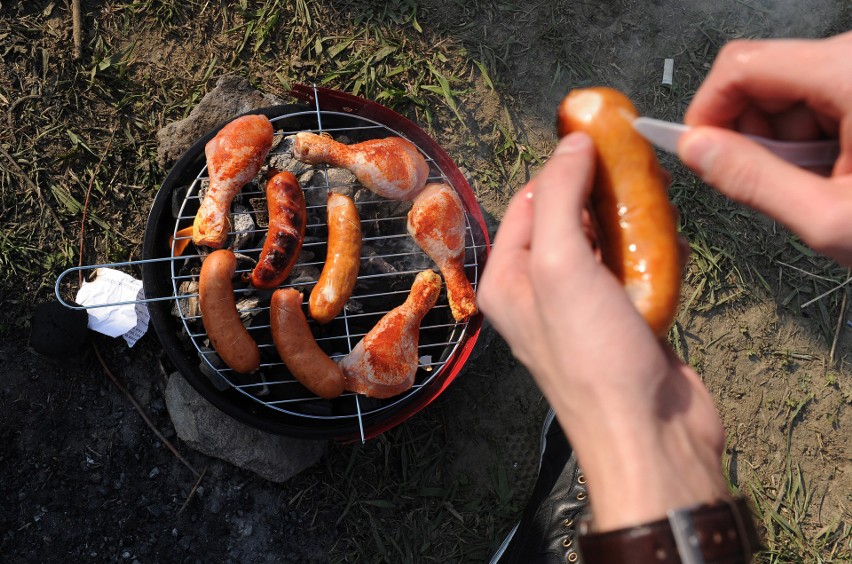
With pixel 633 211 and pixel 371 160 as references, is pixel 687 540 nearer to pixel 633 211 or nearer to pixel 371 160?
pixel 633 211

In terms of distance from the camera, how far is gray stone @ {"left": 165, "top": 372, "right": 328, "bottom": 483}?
3.74 meters

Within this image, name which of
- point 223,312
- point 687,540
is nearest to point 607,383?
point 687,540

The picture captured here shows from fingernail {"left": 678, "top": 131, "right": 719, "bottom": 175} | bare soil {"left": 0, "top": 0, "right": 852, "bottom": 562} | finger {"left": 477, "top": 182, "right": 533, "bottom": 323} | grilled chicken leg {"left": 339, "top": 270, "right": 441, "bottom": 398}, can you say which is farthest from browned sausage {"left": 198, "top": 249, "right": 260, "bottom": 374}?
fingernail {"left": 678, "top": 131, "right": 719, "bottom": 175}

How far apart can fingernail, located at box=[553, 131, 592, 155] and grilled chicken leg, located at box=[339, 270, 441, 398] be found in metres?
1.41

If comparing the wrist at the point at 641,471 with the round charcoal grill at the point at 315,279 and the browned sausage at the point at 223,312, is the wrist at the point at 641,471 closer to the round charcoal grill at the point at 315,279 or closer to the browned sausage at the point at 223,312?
the round charcoal grill at the point at 315,279

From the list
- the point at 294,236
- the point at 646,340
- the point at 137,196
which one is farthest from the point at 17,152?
the point at 646,340

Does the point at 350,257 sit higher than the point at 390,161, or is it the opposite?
the point at 390,161

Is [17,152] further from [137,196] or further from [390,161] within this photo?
[390,161]

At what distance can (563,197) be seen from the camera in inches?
73.5

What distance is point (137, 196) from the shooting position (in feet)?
13.2

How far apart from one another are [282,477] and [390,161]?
210 centimetres

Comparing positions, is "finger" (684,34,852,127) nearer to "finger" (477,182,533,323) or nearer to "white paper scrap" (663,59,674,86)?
"finger" (477,182,533,323)

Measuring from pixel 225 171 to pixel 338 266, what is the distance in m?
0.77

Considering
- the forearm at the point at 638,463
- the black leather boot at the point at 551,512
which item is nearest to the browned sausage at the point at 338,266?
the forearm at the point at 638,463
